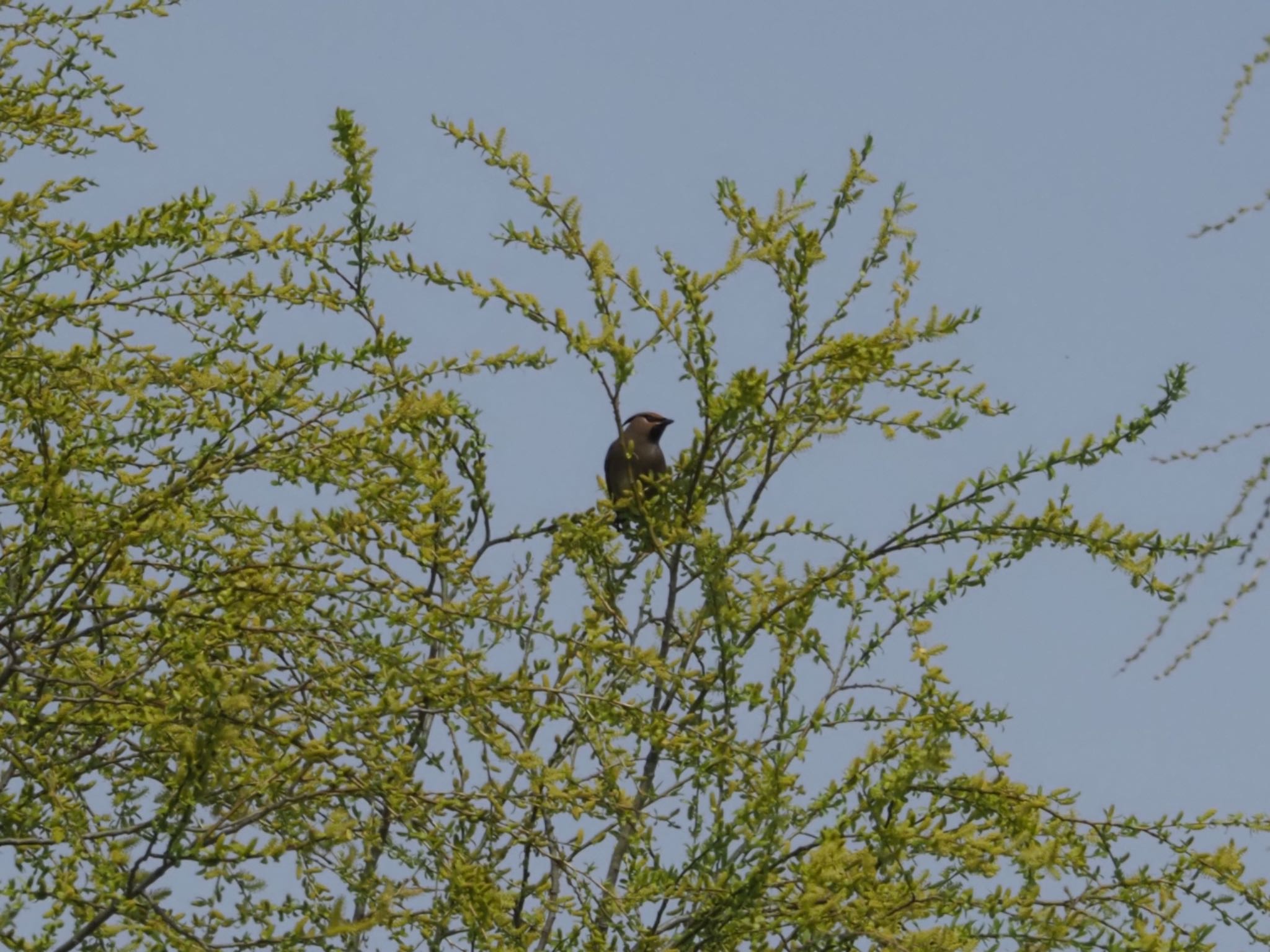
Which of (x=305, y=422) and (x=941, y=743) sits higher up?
(x=305, y=422)

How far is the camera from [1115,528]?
6078 mm

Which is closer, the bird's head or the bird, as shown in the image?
the bird

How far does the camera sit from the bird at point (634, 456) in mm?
6477

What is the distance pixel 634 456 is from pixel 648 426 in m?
0.36

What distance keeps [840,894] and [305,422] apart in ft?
6.95

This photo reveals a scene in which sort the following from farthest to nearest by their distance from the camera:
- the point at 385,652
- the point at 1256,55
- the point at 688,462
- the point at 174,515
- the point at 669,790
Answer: the point at 688,462 → the point at 669,790 → the point at 174,515 → the point at 385,652 → the point at 1256,55

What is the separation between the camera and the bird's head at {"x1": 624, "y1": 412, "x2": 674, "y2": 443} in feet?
22.1

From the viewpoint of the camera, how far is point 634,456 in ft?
21.5

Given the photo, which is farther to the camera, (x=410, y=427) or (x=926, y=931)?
(x=410, y=427)

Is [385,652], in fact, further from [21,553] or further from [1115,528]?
[1115,528]

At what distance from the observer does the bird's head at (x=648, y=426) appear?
6.73 meters

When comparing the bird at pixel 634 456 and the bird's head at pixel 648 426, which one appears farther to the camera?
the bird's head at pixel 648 426

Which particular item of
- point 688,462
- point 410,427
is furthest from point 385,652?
point 688,462

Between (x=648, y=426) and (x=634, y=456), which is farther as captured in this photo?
(x=648, y=426)
